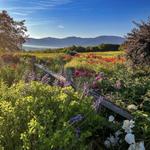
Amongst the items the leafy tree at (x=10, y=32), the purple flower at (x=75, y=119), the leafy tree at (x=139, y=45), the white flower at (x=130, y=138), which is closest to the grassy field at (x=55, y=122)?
the purple flower at (x=75, y=119)

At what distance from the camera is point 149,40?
13.7m

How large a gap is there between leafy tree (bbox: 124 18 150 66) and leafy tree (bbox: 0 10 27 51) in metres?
9.90

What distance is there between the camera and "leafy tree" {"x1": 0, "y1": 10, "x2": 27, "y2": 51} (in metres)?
23.4

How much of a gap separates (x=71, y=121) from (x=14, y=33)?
19103mm

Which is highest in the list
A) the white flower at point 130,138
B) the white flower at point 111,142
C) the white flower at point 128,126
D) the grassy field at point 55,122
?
the grassy field at point 55,122

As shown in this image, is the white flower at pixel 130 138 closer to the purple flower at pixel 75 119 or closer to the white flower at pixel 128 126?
the white flower at pixel 128 126

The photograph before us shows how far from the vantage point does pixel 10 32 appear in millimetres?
23578

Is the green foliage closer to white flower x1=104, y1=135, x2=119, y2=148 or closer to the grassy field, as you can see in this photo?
the grassy field

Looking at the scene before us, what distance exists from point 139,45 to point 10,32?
1103 cm

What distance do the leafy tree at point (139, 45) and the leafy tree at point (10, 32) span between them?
9.90 m

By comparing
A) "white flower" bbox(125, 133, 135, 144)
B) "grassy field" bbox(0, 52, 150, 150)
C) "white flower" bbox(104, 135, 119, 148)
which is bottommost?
"white flower" bbox(104, 135, 119, 148)

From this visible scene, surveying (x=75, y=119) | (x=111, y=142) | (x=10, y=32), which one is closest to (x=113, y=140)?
(x=111, y=142)

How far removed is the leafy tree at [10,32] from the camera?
76.9 feet

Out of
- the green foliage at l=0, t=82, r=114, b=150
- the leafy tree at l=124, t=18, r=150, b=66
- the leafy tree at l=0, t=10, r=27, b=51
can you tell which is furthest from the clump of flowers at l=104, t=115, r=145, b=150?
the leafy tree at l=0, t=10, r=27, b=51
